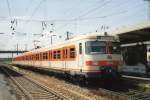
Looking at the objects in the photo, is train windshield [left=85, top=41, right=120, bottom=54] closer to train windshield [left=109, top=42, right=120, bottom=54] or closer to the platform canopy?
train windshield [left=109, top=42, right=120, bottom=54]

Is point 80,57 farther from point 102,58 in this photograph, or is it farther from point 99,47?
point 102,58

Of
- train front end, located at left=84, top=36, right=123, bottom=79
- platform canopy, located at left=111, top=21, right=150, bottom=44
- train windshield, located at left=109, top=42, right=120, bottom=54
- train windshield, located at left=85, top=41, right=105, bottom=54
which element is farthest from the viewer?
platform canopy, located at left=111, top=21, right=150, bottom=44

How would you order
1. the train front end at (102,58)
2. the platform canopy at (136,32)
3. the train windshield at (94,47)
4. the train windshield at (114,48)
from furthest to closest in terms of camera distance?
the platform canopy at (136,32) < the train windshield at (114,48) < the train windshield at (94,47) < the train front end at (102,58)

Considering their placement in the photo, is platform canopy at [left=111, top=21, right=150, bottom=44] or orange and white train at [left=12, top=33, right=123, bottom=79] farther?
platform canopy at [left=111, top=21, right=150, bottom=44]

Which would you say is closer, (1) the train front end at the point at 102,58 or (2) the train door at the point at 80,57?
(1) the train front end at the point at 102,58

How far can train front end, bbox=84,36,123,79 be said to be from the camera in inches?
590

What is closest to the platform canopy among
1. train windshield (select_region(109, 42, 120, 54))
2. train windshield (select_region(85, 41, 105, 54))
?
train windshield (select_region(109, 42, 120, 54))

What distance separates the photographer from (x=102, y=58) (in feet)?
49.8

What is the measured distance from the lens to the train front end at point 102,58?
1498 centimetres

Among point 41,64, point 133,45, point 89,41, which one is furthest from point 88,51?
point 41,64

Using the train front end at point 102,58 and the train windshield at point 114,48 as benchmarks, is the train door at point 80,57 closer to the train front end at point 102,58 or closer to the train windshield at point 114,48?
the train front end at point 102,58

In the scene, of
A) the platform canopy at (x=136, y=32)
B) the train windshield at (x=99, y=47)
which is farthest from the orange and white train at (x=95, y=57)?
the platform canopy at (x=136, y=32)

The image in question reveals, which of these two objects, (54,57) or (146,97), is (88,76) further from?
(54,57)

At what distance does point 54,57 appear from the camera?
880 inches
